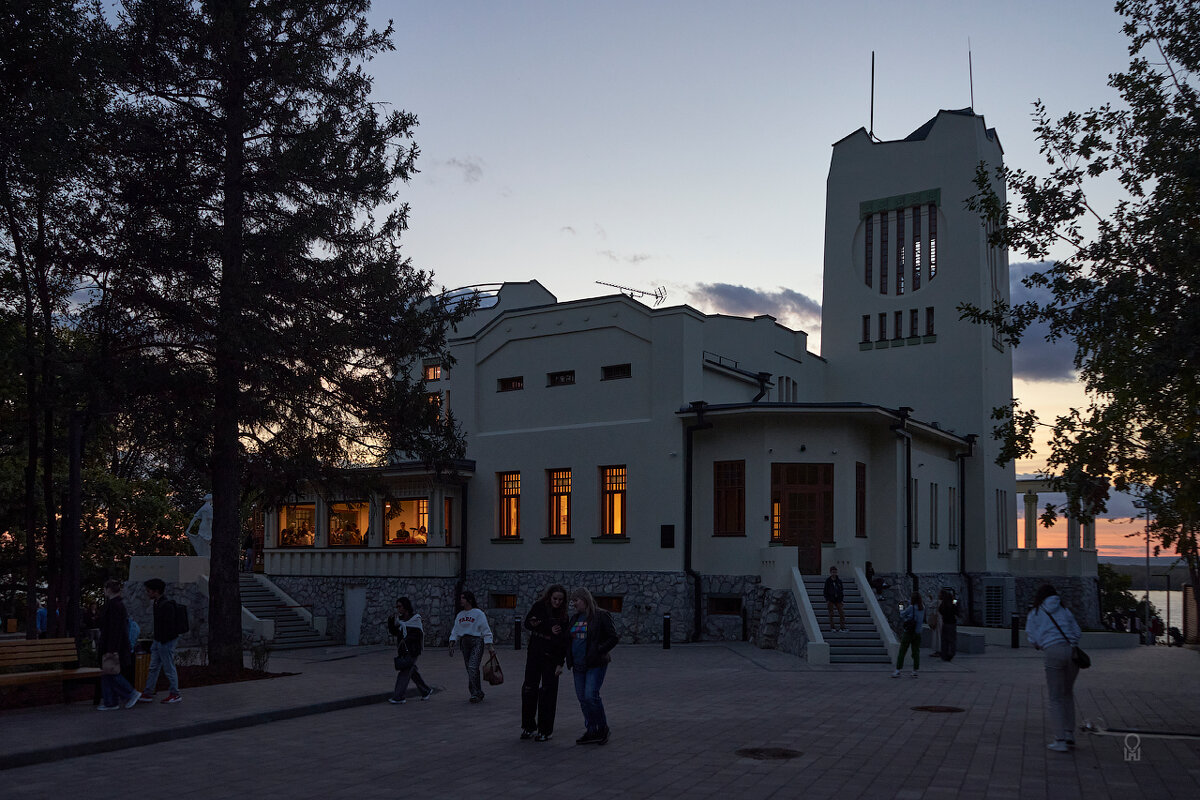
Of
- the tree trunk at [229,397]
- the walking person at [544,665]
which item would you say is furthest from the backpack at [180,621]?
the walking person at [544,665]

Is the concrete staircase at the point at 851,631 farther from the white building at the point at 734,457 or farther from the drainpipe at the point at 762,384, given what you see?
the drainpipe at the point at 762,384

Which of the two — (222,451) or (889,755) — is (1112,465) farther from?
(222,451)

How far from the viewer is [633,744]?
11.4 m

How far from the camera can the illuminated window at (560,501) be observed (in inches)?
1176

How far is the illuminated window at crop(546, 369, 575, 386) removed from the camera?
30.1 m

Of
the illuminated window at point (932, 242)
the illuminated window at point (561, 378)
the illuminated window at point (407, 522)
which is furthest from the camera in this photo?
the illuminated window at point (932, 242)

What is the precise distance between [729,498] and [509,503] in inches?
279

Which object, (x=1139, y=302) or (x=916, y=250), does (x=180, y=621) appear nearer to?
(x=1139, y=302)

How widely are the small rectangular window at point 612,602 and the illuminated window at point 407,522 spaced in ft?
20.5

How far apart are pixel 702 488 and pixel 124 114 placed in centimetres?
1635

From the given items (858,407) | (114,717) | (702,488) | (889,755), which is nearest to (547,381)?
(702,488)

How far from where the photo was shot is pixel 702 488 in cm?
2778

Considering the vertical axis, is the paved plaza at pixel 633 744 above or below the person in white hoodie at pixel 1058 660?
below

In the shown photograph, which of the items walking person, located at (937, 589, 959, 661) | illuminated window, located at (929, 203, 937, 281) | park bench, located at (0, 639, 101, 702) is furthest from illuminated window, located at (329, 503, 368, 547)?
illuminated window, located at (929, 203, 937, 281)
